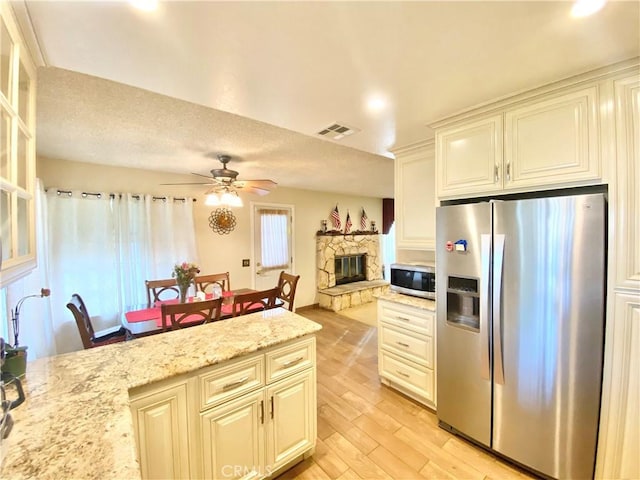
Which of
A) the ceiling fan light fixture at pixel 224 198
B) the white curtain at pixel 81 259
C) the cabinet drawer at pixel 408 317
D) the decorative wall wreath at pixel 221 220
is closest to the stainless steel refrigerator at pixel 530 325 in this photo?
the cabinet drawer at pixel 408 317

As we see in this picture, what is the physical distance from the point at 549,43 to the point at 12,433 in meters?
2.53

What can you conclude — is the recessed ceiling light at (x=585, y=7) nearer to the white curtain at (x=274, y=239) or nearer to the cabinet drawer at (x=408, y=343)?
the cabinet drawer at (x=408, y=343)

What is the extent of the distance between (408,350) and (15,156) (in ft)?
8.79

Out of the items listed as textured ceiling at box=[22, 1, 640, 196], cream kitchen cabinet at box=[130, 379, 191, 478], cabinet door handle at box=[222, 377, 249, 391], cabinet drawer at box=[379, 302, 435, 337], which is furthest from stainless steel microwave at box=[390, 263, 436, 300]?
cream kitchen cabinet at box=[130, 379, 191, 478]

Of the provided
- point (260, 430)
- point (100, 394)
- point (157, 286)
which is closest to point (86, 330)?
point (157, 286)

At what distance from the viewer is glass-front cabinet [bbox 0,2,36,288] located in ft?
2.78

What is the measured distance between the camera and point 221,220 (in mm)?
4156

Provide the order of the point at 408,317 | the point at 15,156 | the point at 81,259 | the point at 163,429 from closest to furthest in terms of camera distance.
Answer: the point at 15,156
the point at 163,429
the point at 408,317
the point at 81,259

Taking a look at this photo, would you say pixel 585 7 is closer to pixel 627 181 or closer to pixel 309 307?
pixel 627 181

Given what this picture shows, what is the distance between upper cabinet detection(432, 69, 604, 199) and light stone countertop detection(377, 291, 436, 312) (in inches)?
35.9

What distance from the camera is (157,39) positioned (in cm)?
111

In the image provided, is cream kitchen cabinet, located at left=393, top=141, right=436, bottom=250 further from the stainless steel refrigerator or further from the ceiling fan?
the ceiling fan

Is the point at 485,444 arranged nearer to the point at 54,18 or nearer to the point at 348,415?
the point at 348,415

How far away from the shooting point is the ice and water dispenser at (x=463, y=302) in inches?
68.9
